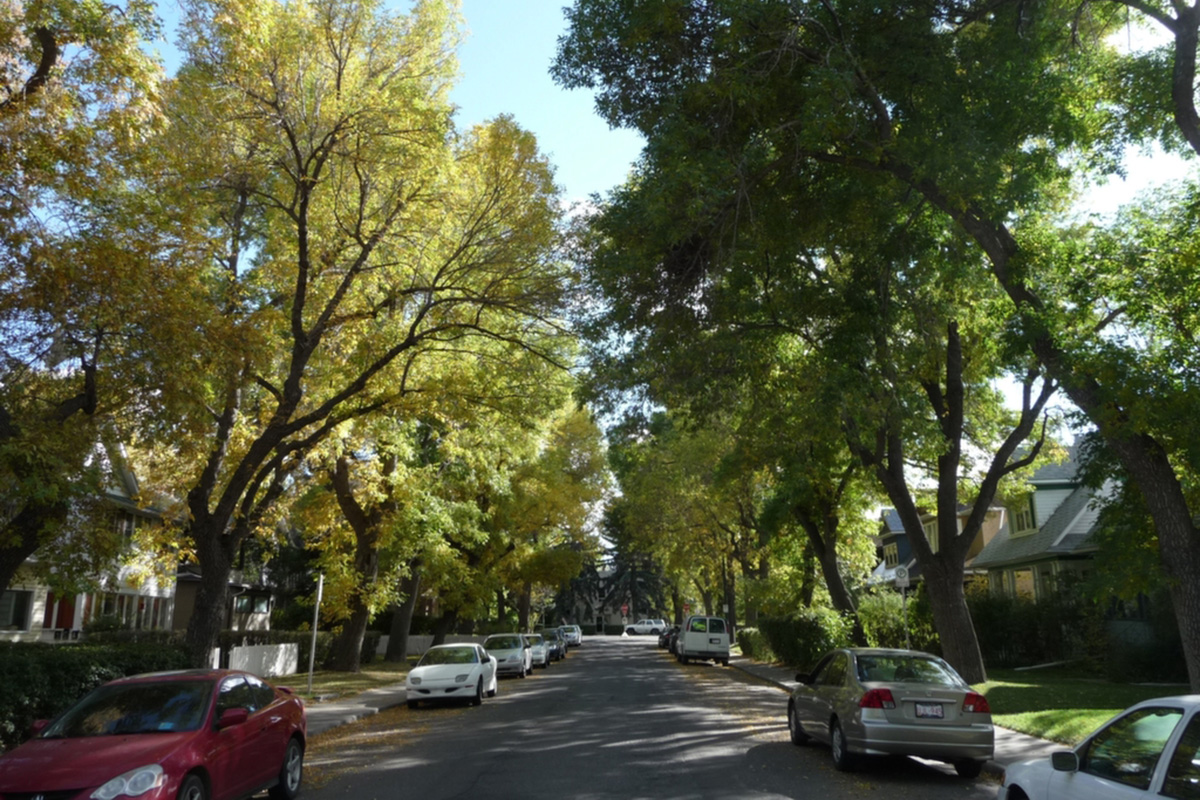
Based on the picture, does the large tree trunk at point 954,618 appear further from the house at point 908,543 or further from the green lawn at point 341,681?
the house at point 908,543

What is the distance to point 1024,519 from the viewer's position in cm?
3406

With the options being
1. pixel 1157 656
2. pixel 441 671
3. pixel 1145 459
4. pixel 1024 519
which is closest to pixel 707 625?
pixel 1024 519

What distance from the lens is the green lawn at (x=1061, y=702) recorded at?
1382 cm

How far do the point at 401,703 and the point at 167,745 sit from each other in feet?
47.0

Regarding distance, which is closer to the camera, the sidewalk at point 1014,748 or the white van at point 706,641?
the sidewalk at point 1014,748

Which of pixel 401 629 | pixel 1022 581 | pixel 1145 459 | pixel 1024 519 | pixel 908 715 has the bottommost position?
pixel 908 715

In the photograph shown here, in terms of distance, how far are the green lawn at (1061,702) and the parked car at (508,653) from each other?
15017 millimetres

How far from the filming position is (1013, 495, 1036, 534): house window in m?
33.2

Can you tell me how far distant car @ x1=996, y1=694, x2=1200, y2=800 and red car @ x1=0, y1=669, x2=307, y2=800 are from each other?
6.53 meters

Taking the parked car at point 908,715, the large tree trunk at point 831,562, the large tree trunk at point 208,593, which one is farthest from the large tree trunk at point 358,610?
the parked car at point 908,715

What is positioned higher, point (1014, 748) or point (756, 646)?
point (756, 646)

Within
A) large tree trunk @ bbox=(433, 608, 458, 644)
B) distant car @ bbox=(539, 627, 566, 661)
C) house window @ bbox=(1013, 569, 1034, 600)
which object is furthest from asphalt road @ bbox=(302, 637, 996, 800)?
distant car @ bbox=(539, 627, 566, 661)

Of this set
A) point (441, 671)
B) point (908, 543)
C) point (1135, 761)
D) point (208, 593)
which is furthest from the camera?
point (908, 543)

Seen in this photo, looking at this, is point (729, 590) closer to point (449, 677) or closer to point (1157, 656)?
point (1157, 656)
